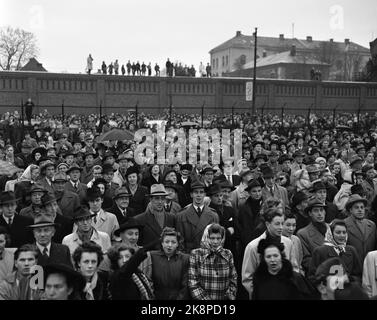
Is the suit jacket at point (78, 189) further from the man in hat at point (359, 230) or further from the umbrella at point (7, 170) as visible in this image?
the man in hat at point (359, 230)

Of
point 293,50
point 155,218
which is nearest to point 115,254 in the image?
point 155,218

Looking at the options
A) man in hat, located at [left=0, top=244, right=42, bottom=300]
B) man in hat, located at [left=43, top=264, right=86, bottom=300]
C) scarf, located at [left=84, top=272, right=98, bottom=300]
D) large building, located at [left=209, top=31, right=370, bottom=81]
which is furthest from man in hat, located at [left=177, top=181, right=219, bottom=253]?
large building, located at [left=209, top=31, right=370, bottom=81]

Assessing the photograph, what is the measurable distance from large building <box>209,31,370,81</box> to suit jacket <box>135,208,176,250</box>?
59.6 m

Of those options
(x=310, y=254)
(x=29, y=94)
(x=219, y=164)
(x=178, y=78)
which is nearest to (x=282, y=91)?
(x=178, y=78)

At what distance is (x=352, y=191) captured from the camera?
788 cm

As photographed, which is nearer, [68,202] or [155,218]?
[155,218]

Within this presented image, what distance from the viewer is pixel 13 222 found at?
6.59m

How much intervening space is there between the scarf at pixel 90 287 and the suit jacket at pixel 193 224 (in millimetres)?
2183

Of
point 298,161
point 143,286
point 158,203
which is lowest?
point 143,286

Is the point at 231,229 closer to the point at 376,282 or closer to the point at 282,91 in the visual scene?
the point at 376,282

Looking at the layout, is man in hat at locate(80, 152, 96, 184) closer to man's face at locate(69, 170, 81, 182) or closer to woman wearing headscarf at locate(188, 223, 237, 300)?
man's face at locate(69, 170, 81, 182)

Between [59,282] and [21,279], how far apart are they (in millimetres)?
683

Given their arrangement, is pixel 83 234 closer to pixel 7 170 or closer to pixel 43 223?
pixel 43 223

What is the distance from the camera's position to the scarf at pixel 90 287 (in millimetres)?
4519
